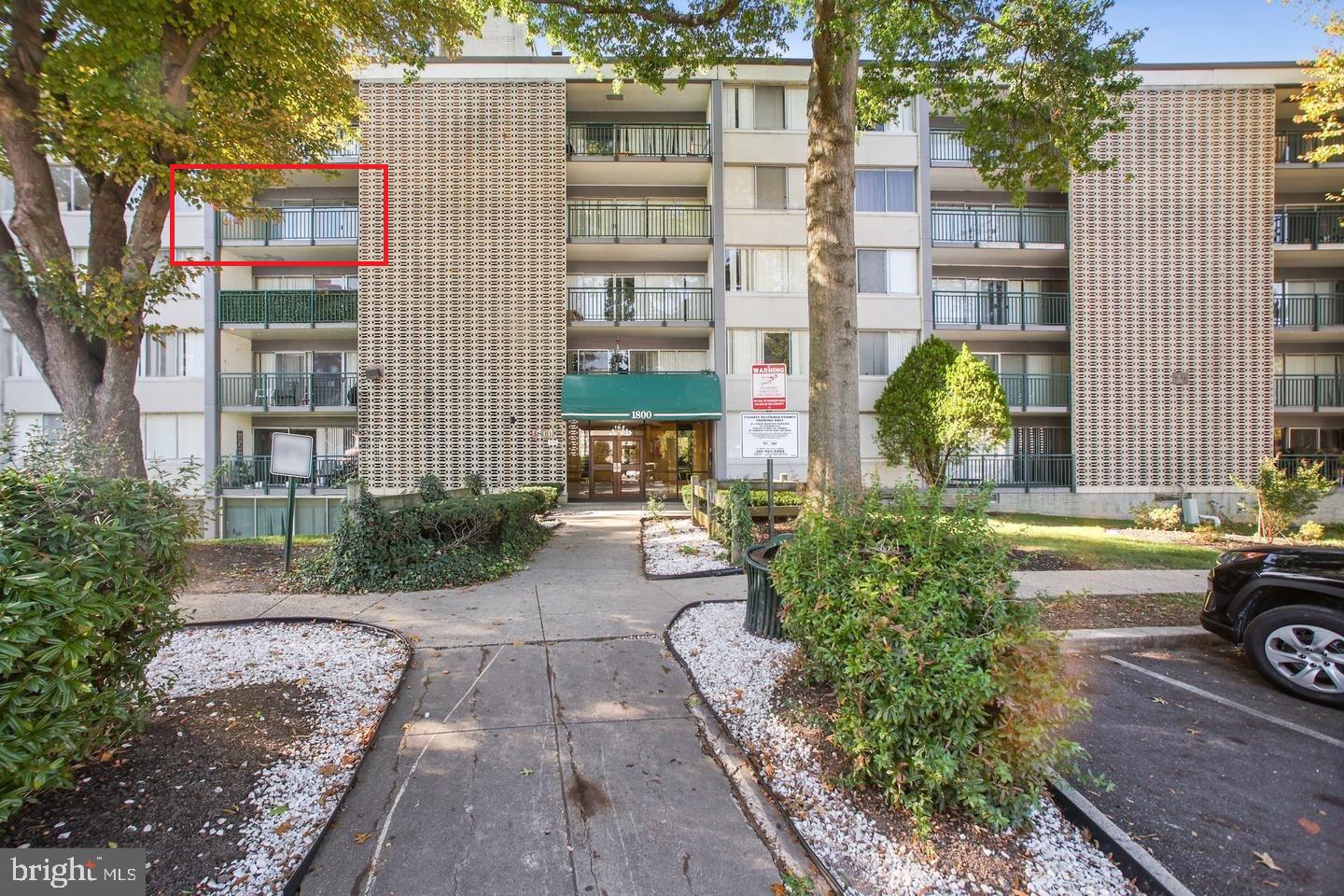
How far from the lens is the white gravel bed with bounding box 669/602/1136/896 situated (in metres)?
2.24

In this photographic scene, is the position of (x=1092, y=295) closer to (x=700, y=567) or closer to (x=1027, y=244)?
(x=1027, y=244)

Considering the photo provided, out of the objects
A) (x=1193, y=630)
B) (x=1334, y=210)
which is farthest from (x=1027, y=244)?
(x=1193, y=630)

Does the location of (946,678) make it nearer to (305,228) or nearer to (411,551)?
(411,551)

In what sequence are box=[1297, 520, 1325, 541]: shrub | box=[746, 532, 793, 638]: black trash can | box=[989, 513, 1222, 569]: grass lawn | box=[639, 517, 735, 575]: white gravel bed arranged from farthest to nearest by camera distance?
1. box=[1297, 520, 1325, 541]: shrub
2. box=[989, 513, 1222, 569]: grass lawn
3. box=[639, 517, 735, 575]: white gravel bed
4. box=[746, 532, 793, 638]: black trash can

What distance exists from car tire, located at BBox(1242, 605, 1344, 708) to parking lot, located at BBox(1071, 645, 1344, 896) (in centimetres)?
12

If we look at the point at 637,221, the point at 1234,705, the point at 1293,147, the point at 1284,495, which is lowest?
the point at 1234,705

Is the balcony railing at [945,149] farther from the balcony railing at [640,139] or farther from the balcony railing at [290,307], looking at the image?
the balcony railing at [290,307]

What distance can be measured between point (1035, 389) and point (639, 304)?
507 inches

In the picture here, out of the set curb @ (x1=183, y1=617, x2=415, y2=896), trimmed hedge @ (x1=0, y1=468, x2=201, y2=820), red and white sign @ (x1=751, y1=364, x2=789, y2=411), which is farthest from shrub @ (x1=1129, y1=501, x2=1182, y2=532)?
trimmed hedge @ (x1=0, y1=468, x2=201, y2=820)

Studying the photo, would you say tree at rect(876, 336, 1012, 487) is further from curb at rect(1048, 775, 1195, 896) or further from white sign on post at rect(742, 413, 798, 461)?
curb at rect(1048, 775, 1195, 896)

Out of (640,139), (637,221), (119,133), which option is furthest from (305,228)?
(119,133)

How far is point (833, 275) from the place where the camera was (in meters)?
6.08

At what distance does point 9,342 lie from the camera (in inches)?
647

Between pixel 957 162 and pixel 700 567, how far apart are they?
16.3 meters
